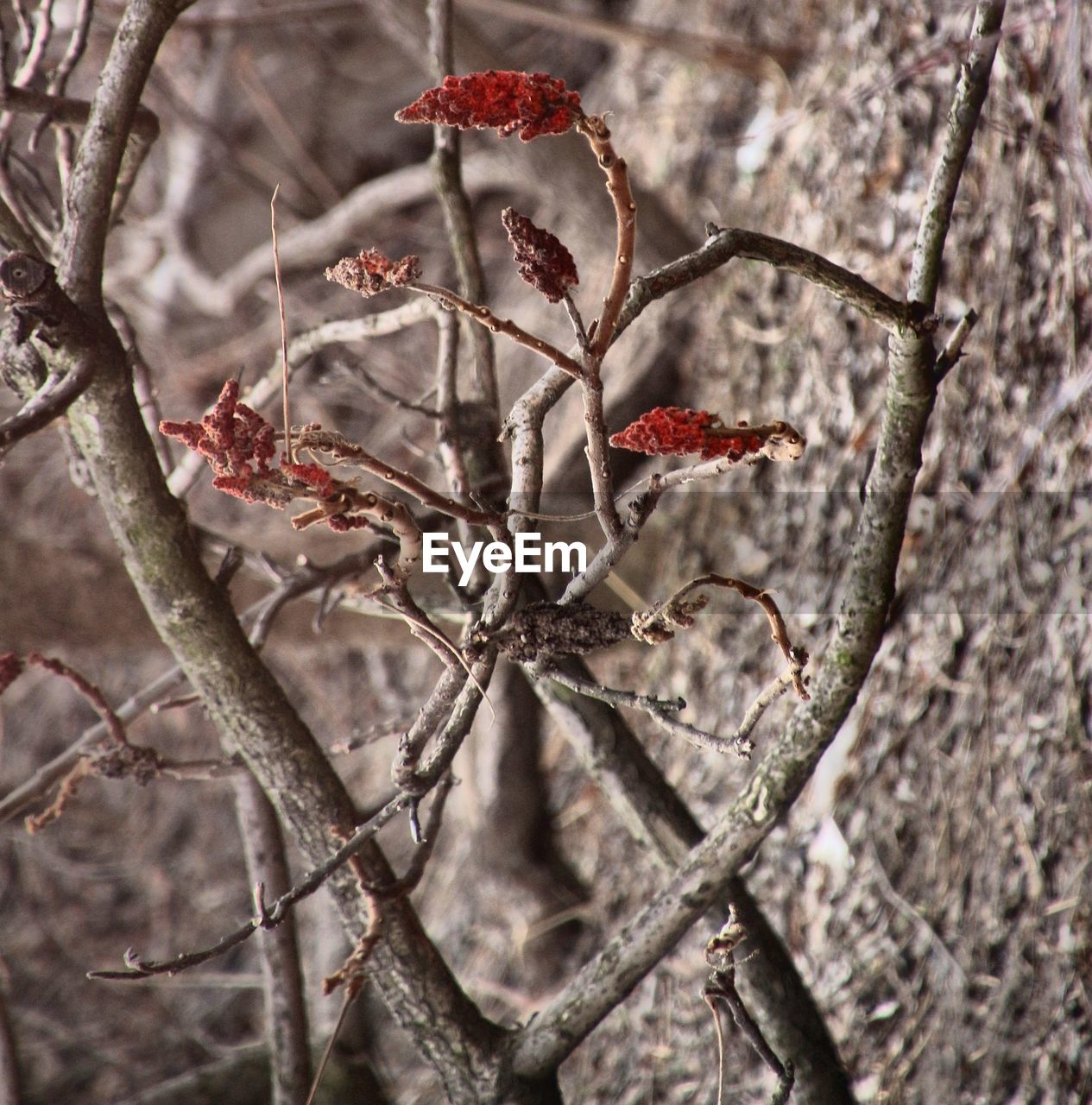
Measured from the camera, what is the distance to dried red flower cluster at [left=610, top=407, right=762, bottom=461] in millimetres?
813

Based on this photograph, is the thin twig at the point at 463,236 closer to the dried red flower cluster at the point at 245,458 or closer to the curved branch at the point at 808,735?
the curved branch at the point at 808,735

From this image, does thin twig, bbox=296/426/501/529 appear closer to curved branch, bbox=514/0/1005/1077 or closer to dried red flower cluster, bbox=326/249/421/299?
dried red flower cluster, bbox=326/249/421/299

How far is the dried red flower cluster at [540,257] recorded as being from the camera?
2.47 feet

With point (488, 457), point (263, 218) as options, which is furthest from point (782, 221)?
point (263, 218)

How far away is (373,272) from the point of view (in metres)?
0.76

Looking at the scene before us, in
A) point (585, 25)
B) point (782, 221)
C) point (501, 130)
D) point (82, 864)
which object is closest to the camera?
point (501, 130)

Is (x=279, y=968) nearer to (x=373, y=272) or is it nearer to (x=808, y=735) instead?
(x=808, y=735)

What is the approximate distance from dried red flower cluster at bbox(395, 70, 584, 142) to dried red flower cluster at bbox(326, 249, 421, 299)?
0.35 feet

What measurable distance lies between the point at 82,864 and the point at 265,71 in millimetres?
3106

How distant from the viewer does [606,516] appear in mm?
943

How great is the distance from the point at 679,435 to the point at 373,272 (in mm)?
276

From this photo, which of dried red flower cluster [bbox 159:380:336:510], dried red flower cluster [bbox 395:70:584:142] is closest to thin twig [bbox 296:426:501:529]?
dried red flower cluster [bbox 159:380:336:510]

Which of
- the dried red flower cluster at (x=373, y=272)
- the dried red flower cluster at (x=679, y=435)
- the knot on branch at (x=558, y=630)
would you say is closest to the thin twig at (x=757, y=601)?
the knot on branch at (x=558, y=630)

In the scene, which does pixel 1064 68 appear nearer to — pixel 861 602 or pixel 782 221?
pixel 782 221
